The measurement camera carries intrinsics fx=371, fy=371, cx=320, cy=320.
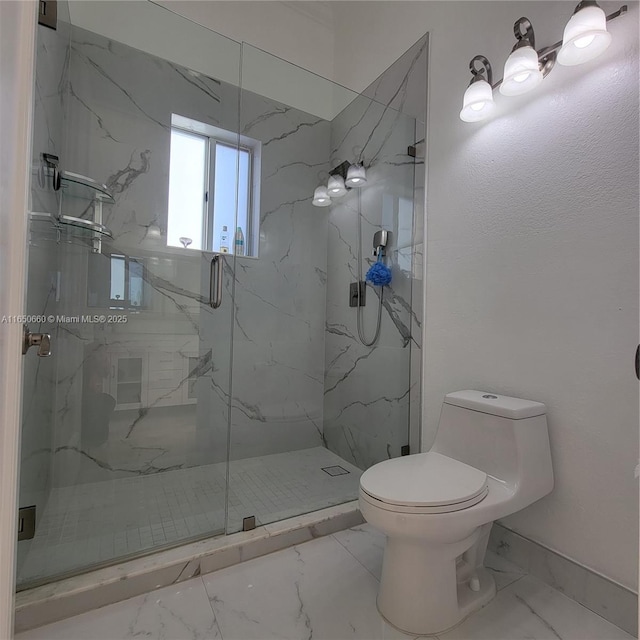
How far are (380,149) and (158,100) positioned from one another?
129 centimetres

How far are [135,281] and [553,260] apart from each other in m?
1.89

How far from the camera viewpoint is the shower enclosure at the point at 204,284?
1.70 metres

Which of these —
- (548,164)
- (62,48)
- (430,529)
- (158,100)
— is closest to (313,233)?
(158,100)

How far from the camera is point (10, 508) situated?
772 millimetres

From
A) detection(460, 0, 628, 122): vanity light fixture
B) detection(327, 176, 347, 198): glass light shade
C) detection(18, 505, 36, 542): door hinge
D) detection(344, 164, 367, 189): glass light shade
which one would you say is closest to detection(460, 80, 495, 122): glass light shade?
detection(460, 0, 628, 122): vanity light fixture

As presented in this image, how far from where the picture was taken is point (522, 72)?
1.32 metres

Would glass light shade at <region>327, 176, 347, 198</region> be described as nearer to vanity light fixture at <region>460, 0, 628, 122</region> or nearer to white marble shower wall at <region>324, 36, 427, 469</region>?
white marble shower wall at <region>324, 36, 427, 469</region>

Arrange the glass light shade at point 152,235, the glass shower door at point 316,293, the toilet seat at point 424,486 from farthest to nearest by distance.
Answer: the glass shower door at point 316,293
the glass light shade at point 152,235
the toilet seat at point 424,486

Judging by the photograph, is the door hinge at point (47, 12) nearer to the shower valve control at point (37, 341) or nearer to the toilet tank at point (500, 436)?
the shower valve control at point (37, 341)

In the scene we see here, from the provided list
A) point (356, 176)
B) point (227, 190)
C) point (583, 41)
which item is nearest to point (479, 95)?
point (583, 41)

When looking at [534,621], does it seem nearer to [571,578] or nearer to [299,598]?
[571,578]

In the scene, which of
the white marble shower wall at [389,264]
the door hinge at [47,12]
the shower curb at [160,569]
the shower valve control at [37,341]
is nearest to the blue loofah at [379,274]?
→ the white marble shower wall at [389,264]

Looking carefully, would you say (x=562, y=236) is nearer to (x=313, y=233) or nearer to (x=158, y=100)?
(x=313, y=233)

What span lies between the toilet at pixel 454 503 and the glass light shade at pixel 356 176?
1.48 metres
